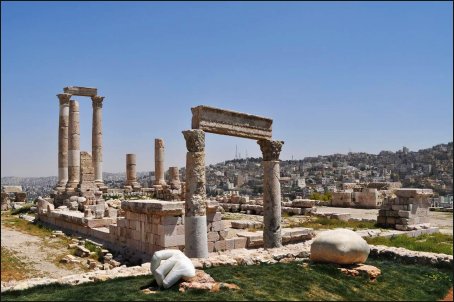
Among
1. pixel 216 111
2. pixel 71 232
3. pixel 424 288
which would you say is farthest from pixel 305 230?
pixel 71 232

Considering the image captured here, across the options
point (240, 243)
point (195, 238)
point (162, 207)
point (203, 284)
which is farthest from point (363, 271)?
point (240, 243)

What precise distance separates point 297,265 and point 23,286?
6.01m

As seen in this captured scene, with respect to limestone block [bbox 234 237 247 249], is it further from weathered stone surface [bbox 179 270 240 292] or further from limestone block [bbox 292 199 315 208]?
limestone block [bbox 292 199 315 208]

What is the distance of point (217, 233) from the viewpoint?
16203 millimetres

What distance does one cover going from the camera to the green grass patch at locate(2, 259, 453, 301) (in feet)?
27.7

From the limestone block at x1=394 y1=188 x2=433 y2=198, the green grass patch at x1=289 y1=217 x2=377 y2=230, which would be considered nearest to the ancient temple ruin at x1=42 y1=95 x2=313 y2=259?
the green grass patch at x1=289 y1=217 x2=377 y2=230

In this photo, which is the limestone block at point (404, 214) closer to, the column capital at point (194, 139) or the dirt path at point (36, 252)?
the column capital at point (194, 139)

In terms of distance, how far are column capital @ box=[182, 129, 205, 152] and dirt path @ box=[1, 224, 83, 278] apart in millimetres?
5425

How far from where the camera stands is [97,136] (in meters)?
37.6

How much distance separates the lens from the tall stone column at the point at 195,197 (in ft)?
42.7

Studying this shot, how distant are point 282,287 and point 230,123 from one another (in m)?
6.25

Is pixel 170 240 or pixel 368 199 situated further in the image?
pixel 368 199

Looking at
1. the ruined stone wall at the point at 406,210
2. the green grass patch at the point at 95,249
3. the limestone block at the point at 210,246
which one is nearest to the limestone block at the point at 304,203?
the ruined stone wall at the point at 406,210

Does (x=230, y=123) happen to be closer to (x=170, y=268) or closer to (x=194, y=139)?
(x=194, y=139)
